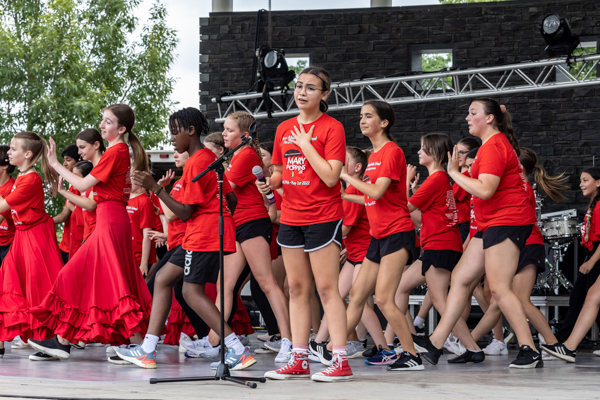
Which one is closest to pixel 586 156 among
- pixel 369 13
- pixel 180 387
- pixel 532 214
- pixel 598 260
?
pixel 369 13

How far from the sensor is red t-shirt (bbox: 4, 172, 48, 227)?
5.30 metres

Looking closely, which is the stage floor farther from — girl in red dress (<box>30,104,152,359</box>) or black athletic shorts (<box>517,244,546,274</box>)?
black athletic shorts (<box>517,244,546,274</box>)

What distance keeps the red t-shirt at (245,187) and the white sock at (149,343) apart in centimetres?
106

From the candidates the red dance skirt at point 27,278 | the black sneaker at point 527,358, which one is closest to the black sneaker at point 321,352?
the black sneaker at point 527,358

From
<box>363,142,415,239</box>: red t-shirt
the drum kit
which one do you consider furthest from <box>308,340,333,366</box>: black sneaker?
the drum kit

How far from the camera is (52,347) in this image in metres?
5.00

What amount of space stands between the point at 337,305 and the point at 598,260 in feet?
9.95

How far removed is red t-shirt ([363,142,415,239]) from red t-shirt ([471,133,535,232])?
0.57 m

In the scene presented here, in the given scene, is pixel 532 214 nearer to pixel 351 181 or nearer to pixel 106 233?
pixel 351 181

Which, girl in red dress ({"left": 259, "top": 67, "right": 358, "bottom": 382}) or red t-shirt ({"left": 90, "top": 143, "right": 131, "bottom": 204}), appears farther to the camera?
red t-shirt ({"left": 90, "top": 143, "right": 131, "bottom": 204})

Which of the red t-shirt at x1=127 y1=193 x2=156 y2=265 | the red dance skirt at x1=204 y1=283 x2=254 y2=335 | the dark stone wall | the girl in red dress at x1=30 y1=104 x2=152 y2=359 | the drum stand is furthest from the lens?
→ the dark stone wall

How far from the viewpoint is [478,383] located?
3912 millimetres

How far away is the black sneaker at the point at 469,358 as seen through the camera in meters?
5.12

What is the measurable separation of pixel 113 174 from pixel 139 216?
6.07 feet
